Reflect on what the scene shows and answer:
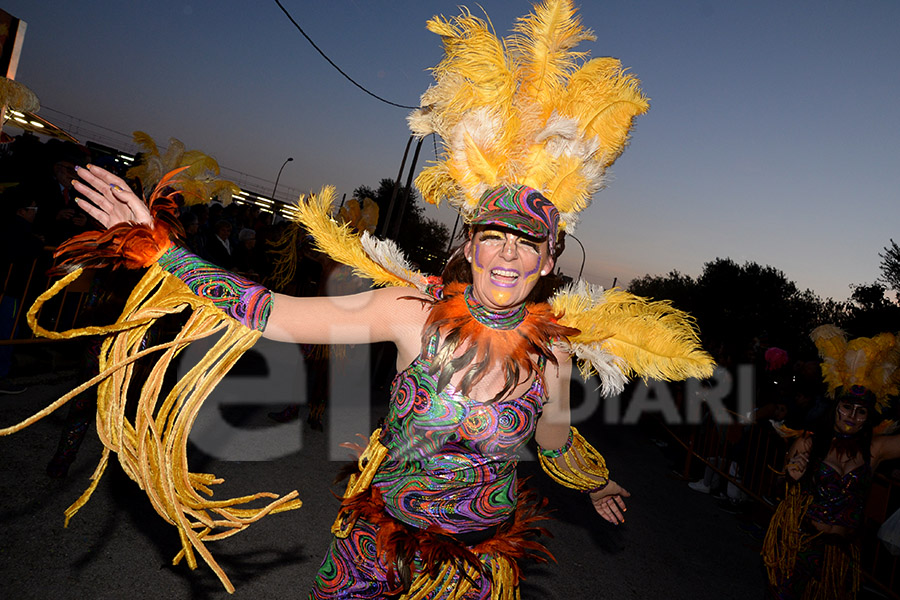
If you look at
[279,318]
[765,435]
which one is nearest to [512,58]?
[279,318]

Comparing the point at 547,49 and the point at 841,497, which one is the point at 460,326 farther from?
the point at 841,497

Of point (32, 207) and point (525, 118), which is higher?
point (525, 118)

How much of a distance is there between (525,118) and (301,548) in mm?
3119

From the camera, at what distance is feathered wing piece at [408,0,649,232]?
202cm

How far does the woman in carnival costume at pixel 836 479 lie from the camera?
3240mm

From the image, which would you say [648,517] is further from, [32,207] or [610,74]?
[32,207]

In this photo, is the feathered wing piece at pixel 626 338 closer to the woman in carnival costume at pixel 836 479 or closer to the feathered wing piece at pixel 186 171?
the woman in carnival costume at pixel 836 479

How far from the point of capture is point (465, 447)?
72.9 inches

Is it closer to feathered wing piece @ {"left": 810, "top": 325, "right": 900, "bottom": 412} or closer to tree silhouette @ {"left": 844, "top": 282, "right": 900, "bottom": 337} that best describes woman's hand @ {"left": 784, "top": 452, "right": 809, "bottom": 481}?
feathered wing piece @ {"left": 810, "top": 325, "right": 900, "bottom": 412}

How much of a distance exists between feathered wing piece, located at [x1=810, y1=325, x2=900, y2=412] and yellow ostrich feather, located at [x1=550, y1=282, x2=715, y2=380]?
7.31 ft

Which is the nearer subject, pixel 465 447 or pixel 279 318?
pixel 279 318

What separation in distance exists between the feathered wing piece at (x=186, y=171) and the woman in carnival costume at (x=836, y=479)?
4579mm

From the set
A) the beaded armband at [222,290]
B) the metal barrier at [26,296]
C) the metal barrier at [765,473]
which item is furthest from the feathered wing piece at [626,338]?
the metal barrier at [26,296]

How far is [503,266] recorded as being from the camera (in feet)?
6.19
